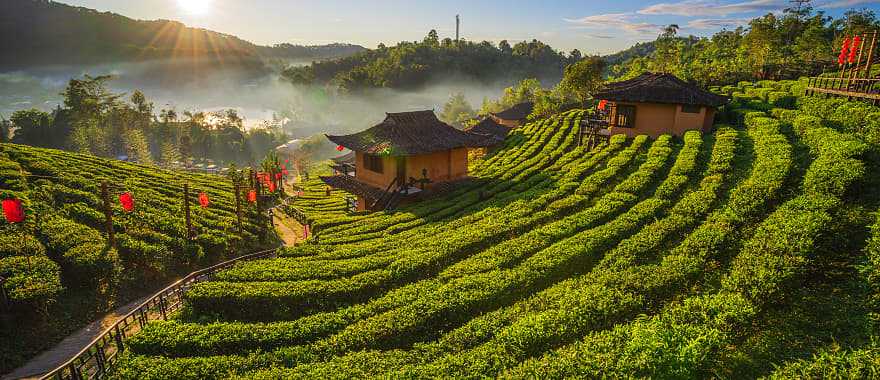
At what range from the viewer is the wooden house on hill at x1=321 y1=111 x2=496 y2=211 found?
85.1ft

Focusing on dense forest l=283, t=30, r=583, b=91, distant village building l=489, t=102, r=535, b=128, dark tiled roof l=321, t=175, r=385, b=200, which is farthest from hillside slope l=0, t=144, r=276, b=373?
dense forest l=283, t=30, r=583, b=91

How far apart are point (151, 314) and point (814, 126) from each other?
31.8 m

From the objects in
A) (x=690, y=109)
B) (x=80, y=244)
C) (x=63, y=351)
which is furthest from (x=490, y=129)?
(x=63, y=351)

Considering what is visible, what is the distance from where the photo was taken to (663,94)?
93.9ft

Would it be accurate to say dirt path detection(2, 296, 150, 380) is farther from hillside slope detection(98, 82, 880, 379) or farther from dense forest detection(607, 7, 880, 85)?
dense forest detection(607, 7, 880, 85)

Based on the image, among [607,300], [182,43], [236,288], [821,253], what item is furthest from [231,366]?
[182,43]

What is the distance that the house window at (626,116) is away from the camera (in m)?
30.3

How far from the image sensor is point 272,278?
15.0 m

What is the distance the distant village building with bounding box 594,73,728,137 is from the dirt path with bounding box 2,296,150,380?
3077 centimetres

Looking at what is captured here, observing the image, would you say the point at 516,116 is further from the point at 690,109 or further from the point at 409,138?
the point at 409,138

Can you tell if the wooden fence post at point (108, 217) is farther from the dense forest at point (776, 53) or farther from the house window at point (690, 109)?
the dense forest at point (776, 53)

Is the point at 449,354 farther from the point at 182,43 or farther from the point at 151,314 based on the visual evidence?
the point at 182,43

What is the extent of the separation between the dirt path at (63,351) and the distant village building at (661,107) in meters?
30.8

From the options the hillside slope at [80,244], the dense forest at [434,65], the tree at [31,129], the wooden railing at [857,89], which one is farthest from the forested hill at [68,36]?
the wooden railing at [857,89]
